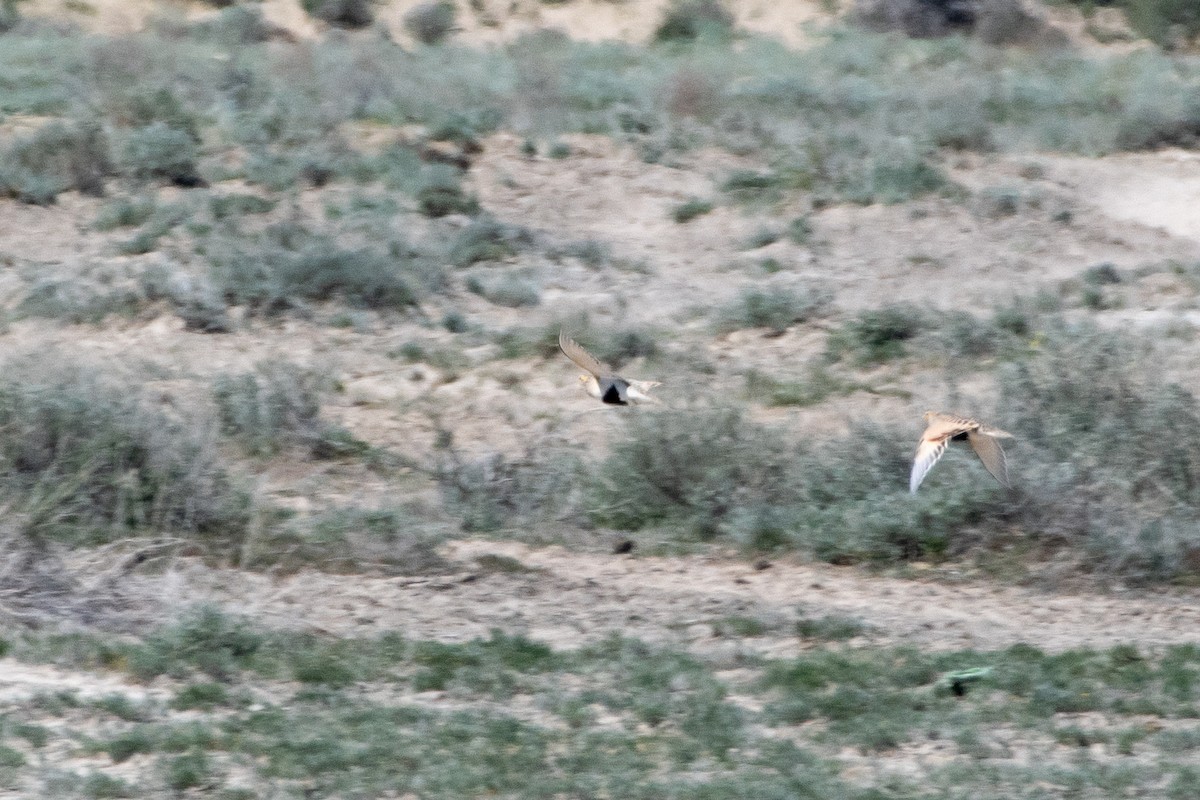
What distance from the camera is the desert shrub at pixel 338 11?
1160 inches

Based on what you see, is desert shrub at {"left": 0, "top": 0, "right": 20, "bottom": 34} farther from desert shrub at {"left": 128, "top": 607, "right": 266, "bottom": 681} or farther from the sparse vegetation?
desert shrub at {"left": 128, "top": 607, "right": 266, "bottom": 681}

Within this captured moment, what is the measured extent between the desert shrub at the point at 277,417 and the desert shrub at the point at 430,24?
1787 cm

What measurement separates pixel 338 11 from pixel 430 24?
147 cm

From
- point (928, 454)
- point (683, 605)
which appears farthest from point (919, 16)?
point (928, 454)

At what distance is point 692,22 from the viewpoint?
2933 cm

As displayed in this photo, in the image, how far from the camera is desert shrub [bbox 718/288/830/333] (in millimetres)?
13773

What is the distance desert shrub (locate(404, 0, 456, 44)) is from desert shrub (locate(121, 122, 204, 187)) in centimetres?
1302

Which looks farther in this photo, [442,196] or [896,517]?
[442,196]

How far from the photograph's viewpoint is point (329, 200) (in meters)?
16.3

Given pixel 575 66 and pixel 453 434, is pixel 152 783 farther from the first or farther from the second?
pixel 575 66

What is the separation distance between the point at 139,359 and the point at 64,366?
192 centimetres

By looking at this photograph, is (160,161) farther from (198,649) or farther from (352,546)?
(198,649)

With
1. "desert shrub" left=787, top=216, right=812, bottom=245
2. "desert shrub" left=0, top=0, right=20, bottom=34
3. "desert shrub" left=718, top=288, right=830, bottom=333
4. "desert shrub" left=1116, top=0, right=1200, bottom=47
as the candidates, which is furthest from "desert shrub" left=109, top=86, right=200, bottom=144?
"desert shrub" left=1116, top=0, right=1200, bottom=47

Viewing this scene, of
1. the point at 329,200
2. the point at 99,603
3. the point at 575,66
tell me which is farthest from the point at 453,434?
the point at 575,66
